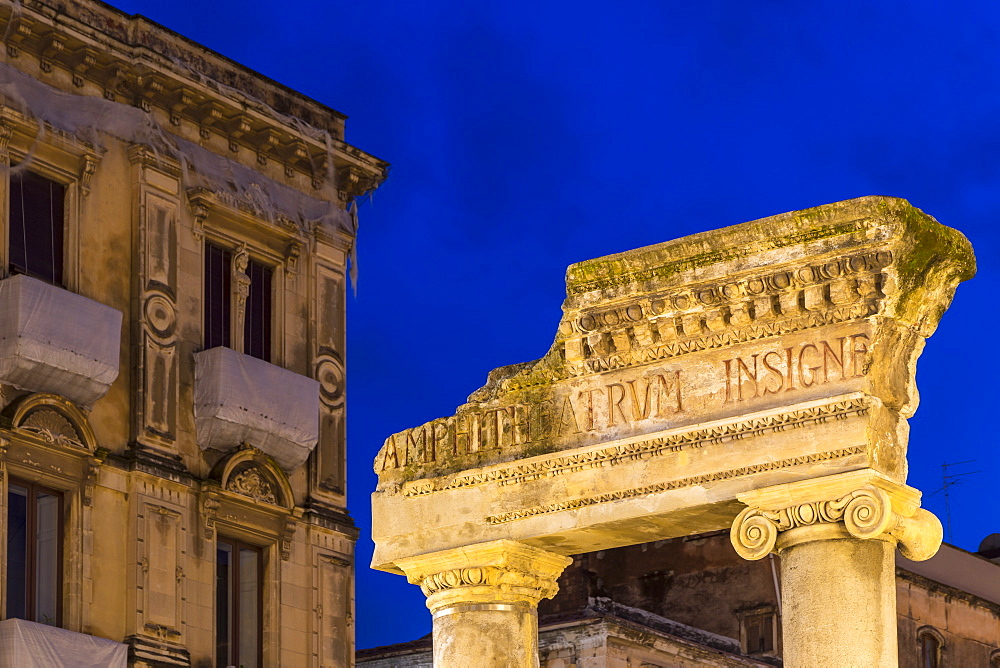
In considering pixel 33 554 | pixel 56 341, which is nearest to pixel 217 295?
pixel 56 341

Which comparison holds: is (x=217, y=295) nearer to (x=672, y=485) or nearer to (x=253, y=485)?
(x=253, y=485)

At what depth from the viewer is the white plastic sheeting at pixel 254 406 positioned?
26516 mm

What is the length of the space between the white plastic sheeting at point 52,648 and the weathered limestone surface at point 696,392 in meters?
12.5

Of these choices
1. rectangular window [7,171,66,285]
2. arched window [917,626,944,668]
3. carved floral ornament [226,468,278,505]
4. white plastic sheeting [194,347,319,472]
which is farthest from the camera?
arched window [917,626,944,668]

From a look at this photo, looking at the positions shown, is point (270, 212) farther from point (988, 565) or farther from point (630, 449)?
point (988, 565)

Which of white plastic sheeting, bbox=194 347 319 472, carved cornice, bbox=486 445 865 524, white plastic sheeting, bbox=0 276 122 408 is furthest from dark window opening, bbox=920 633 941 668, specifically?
carved cornice, bbox=486 445 865 524

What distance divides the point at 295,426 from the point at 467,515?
1615 cm

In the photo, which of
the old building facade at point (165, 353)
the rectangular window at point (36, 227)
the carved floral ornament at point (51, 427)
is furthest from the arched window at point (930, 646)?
the rectangular window at point (36, 227)

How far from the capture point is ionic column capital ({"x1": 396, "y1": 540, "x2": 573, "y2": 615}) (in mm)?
11492

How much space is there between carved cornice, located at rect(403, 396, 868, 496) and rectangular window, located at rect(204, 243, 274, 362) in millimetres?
15891

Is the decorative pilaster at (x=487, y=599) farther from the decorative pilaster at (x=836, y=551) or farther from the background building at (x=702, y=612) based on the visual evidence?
the background building at (x=702, y=612)

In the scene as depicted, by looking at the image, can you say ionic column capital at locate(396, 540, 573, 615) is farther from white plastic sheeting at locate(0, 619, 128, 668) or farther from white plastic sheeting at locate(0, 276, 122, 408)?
white plastic sheeting at locate(0, 276, 122, 408)

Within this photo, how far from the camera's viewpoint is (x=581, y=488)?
1128 cm

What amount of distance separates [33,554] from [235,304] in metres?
4.83
